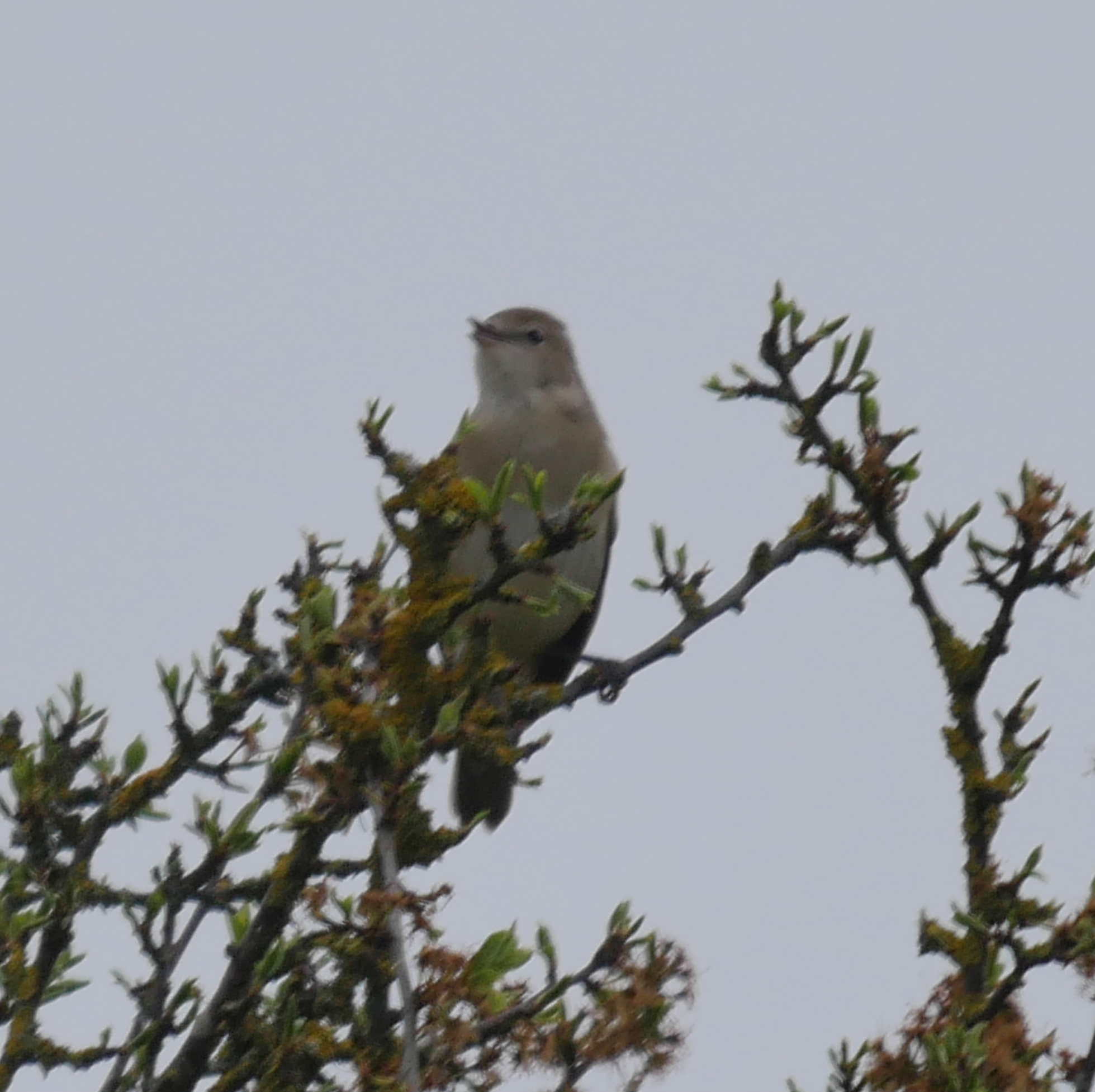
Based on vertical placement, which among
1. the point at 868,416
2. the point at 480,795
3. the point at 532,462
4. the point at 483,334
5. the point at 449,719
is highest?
the point at 483,334

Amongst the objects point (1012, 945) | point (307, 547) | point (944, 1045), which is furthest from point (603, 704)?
point (944, 1045)

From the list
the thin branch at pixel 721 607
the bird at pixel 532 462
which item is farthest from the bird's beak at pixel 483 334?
the thin branch at pixel 721 607

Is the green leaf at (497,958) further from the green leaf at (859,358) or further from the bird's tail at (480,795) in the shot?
the bird's tail at (480,795)

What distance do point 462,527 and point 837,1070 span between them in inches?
45.3

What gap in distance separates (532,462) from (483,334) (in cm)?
101

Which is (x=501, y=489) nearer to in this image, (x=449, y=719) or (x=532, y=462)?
(x=449, y=719)

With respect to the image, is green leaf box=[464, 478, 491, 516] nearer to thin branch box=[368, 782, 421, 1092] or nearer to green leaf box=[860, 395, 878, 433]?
thin branch box=[368, 782, 421, 1092]

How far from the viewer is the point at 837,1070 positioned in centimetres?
332

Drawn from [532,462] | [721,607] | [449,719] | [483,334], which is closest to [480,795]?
[532,462]

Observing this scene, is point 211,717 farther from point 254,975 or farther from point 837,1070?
point 837,1070

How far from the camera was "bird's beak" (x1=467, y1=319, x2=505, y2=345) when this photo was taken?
7.99 m

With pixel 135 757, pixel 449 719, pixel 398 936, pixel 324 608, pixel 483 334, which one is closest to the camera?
pixel 398 936

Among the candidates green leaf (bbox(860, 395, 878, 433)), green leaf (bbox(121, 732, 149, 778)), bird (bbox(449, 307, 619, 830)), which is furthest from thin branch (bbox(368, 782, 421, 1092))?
bird (bbox(449, 307, 619, 830))

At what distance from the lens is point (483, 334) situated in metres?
8.03
